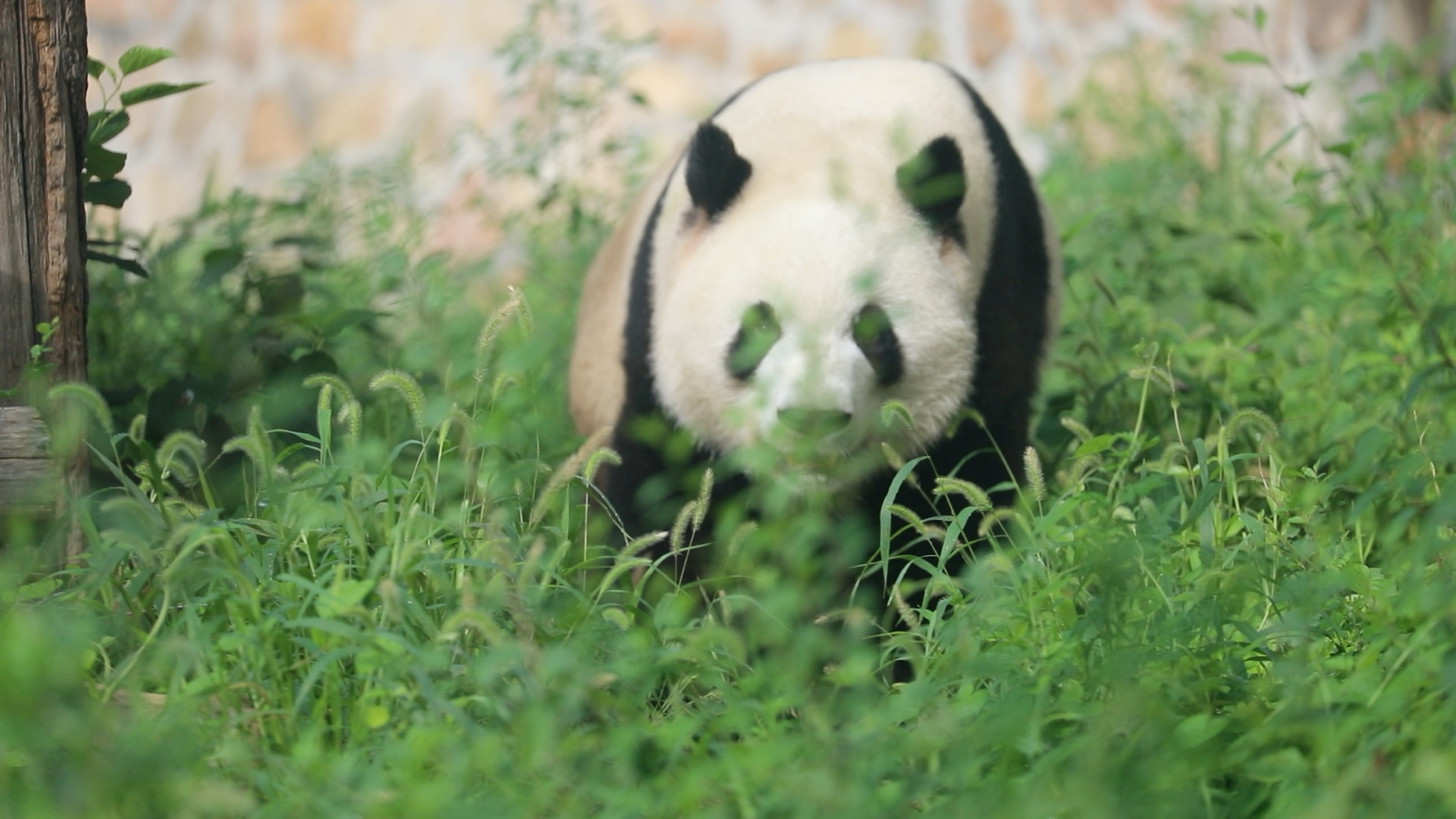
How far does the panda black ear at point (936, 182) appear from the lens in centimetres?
255

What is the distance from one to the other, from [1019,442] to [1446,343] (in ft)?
3.73

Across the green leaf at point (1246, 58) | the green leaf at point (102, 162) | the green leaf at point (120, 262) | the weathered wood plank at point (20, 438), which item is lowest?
the weathered wood plank at point (20, 438)

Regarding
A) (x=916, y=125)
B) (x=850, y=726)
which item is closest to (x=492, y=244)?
(x=916, y=125)

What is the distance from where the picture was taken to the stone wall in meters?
6.72

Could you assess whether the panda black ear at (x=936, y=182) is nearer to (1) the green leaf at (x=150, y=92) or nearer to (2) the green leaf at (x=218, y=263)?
(1) the green leaf at (x=150, y=92)

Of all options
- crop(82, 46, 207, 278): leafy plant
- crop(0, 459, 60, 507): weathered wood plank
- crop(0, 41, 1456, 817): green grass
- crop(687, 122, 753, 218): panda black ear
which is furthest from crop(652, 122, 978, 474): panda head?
crop(0, 459, 60, 507): weathered wood plank

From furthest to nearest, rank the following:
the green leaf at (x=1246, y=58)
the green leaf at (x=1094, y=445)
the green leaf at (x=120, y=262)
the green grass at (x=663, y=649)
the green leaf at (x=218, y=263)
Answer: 1. the green leaf at (x=218, y=263)
2. the green leaf at (x=1246, y=58)
3. the green leaf at (x=120, y=262)
4. the green leaf at (x=1094, y=445)
5. the green grass at (x=663, y=649)

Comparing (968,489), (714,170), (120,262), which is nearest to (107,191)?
(120,262)

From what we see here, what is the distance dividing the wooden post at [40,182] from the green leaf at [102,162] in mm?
180

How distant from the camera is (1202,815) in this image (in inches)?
64.4

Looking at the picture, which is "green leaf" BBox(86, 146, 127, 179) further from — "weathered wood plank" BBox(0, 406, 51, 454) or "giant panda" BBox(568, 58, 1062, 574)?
"giant panda" BBox(568, 58, 1062, 574)

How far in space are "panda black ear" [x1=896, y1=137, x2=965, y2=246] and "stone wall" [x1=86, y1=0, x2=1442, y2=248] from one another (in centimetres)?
399

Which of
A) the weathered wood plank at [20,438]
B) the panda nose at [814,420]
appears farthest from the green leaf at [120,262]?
the panda nose at [814,420]

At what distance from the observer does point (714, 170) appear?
2668mm
